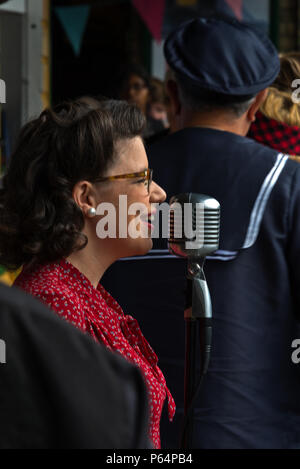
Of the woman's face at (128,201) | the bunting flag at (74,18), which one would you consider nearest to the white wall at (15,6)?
the bunting flag at (74,18)

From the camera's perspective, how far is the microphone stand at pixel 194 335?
1.31 meters

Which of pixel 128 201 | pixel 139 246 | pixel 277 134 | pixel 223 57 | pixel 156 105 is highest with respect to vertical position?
pixel 156 105

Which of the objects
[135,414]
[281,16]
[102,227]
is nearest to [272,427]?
[102,227]

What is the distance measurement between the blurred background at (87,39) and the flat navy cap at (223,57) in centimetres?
49

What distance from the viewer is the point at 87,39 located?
394 inches

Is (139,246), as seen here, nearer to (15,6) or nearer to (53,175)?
(53,175)

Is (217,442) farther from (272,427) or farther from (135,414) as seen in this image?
(135,414)

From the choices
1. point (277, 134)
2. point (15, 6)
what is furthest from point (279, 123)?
point (15, 6)

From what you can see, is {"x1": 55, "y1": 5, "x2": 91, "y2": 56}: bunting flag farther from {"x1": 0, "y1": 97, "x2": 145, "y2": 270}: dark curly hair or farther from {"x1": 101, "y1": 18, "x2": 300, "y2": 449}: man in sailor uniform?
{"x1": 0, "y1": 97, "x2": 145, "y2": 270}: dark curly hair

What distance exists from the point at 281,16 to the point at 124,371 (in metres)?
7.52

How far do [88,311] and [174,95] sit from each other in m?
0.87

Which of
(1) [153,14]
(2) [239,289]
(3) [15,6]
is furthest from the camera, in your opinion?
(1) [153,14]

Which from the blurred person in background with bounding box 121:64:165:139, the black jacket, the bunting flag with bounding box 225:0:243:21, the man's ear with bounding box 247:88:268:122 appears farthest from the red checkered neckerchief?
the bunting flag with bounding box 225:0:243:21

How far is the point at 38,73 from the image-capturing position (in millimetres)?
4832
